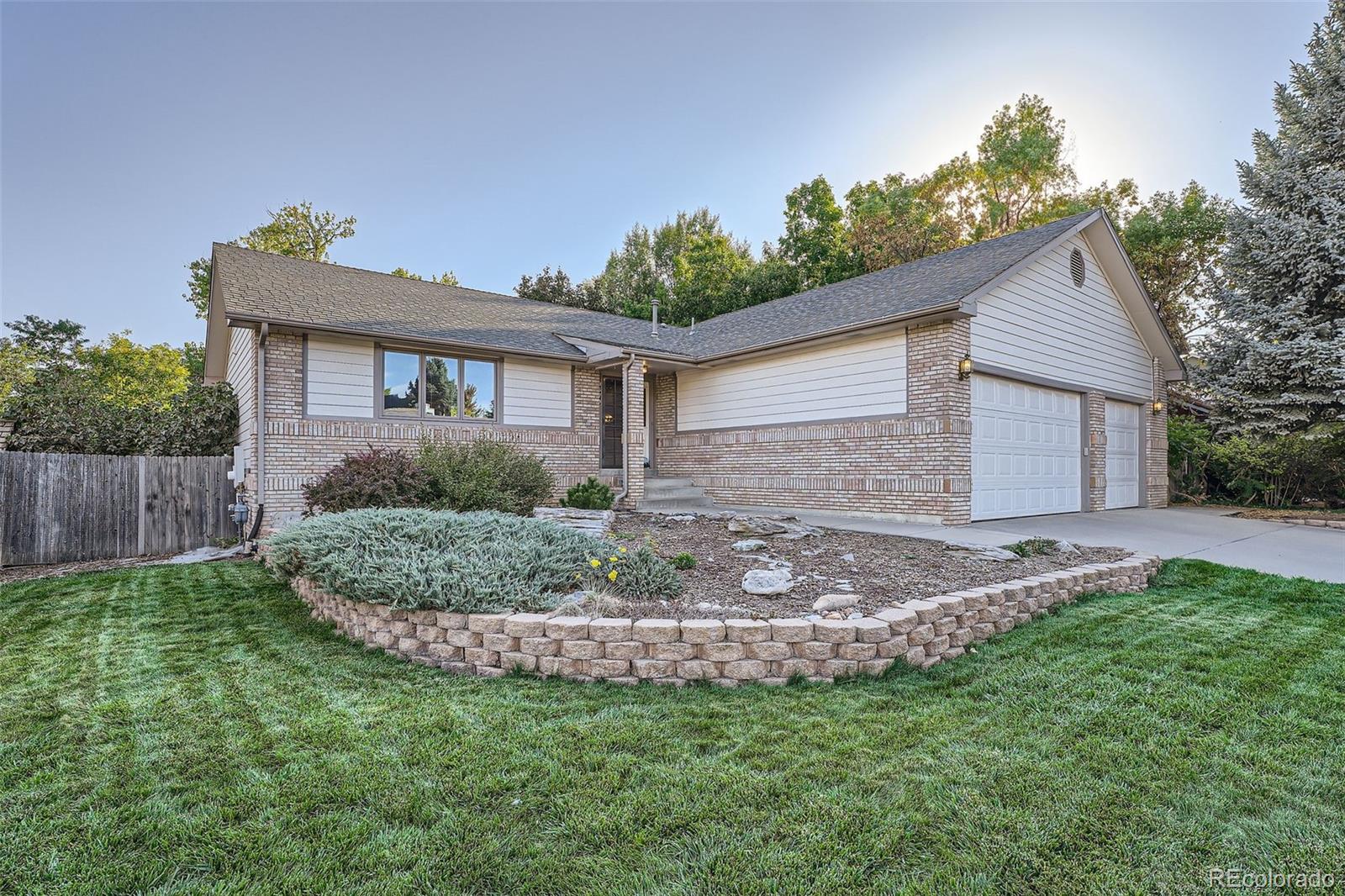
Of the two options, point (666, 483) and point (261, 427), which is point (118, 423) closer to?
point (261, 427)

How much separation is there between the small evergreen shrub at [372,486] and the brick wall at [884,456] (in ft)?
21.0

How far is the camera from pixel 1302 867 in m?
1.93

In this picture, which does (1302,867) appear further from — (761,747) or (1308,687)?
(1308,687)

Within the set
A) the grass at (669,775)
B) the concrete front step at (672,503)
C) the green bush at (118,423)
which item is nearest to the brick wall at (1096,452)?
the concrete front step at (672,503)

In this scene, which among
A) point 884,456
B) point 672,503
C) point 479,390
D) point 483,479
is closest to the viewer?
point 483,479

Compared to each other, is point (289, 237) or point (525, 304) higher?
point (289, 237)

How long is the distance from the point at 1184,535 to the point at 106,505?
15445mm

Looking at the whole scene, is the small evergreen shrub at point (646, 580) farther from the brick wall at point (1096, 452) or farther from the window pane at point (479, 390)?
the brick wall at point (1096, 452)

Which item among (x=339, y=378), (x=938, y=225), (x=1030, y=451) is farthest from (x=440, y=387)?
(x=938, y=225)

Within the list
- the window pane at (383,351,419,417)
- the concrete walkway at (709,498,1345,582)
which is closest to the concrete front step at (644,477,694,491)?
the concrete walkway at (709,498,1345,582)

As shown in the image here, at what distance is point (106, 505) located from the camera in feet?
28.4

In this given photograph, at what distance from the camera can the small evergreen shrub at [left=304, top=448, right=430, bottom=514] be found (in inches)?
282

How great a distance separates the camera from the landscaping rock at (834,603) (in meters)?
4.19

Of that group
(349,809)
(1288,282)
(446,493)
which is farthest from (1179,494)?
(349,809)
